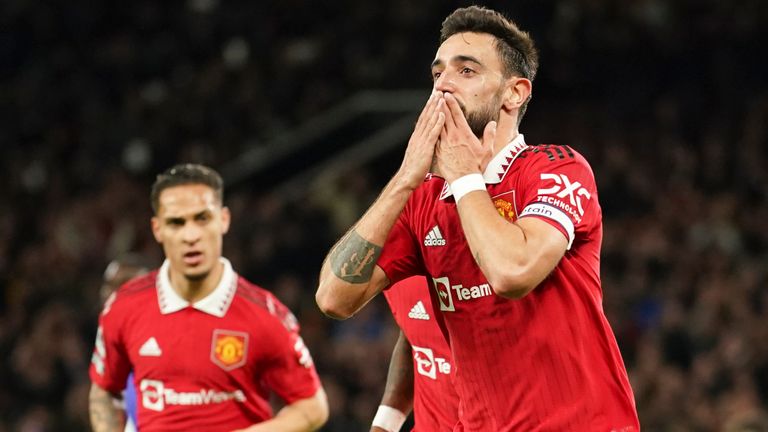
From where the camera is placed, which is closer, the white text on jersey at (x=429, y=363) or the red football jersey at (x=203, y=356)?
→ the white text on jersey at (x=429, y=363)

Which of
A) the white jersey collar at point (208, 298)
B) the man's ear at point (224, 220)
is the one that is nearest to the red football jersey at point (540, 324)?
the white jersey collar at point (208, 298)

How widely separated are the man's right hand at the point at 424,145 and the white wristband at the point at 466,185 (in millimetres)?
139

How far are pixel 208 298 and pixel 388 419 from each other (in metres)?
1.45

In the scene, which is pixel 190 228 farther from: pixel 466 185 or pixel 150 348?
pixel 466 185

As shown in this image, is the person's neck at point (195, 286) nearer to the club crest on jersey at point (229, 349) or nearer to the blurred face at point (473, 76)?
the club crest on jersey at point (229, 349)

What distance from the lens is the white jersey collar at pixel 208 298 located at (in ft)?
19.3

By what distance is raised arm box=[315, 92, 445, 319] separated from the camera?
3.78 metres

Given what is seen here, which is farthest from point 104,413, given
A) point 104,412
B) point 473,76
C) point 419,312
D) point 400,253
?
point 473,76

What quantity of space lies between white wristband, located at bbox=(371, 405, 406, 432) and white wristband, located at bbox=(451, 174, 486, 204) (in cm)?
146

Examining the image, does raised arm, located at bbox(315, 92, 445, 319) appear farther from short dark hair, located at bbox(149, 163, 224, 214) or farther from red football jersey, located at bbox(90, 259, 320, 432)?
short dark hair, located at bbox(149, 163, 224, 214)

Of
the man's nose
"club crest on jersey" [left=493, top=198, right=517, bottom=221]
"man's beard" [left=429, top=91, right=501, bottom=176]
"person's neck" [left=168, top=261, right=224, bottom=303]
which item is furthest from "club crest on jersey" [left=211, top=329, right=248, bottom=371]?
"club crest on jersey" [left=493, top=198, right=517, bottom=221]

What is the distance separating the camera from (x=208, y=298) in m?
5.91

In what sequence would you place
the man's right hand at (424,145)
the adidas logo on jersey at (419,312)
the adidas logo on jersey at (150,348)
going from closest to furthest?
the man's right hand at (424,145) → the adidas logo on jersey at (419,312) → the adidas logo on jersey at (150,348)

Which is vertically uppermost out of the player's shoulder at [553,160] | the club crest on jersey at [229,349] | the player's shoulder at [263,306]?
the player's shoulder at [553,160]
